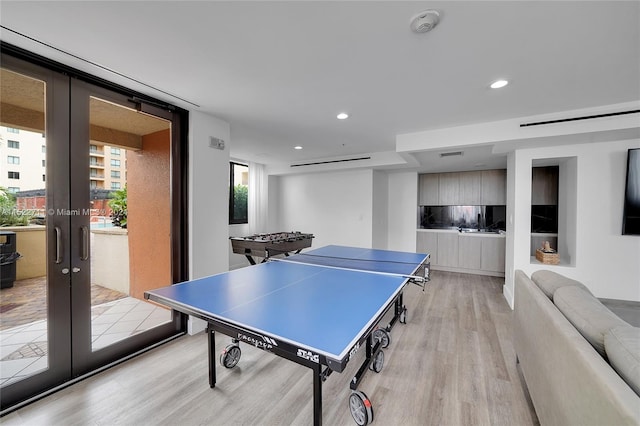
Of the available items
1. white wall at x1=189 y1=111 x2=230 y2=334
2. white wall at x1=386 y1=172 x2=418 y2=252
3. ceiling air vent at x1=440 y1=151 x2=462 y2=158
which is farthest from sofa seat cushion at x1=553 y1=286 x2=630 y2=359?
white wall at x1=386 y1=172 x2=418 y2=252

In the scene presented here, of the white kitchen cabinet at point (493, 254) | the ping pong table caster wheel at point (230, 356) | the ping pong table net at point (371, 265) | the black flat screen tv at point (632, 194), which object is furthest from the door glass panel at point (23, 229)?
the white kitchen cabinet at point (493, 254)

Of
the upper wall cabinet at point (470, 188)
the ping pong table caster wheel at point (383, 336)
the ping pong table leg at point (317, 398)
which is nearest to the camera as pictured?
the ping pong table leg at point (317, 398)

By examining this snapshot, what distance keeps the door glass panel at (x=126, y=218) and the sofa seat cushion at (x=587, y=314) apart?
3.42 meters

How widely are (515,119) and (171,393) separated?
4.51 meters

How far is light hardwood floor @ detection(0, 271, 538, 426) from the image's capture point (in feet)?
5.73

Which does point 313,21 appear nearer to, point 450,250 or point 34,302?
point 34,302

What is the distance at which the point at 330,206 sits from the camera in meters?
6.32

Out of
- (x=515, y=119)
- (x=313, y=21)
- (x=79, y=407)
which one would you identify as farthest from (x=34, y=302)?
(x=515, y=119)

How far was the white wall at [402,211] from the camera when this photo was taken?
629cm

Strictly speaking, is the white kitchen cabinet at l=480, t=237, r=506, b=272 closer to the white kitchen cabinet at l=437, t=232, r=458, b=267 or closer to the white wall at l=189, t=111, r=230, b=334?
the white kitchen cabinet at l=437, t=232, r=458, b=267

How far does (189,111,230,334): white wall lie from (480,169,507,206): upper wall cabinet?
555cm

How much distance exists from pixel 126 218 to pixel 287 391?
2.76 metres

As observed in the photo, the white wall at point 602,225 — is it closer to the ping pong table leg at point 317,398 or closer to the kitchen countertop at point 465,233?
the kitchen countertop at point 465,233

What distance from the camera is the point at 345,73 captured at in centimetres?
216
